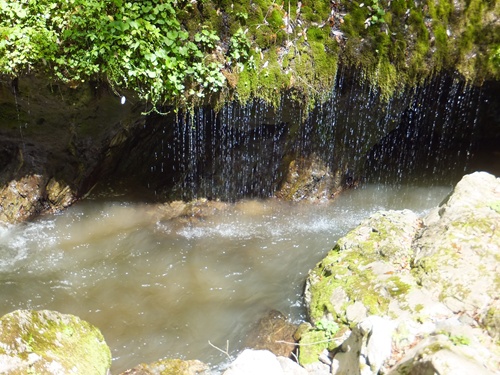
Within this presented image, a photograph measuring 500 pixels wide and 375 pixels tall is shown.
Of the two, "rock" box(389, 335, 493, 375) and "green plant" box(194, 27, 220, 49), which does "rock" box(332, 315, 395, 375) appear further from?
"green plant" box(194, 27, 220, 49)

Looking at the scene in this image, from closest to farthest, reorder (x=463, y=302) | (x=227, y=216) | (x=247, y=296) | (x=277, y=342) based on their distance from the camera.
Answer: (x=463, y=302)
(x=277, y=342)
(x=247, y=296)
(x=227, y=216)

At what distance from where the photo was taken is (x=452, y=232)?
380cm

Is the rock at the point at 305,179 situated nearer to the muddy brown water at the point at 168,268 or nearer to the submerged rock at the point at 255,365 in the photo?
the muddy brown water at the point at 168,268

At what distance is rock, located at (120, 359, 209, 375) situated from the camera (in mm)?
3160

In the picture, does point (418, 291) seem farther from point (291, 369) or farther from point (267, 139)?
point (267, 139)

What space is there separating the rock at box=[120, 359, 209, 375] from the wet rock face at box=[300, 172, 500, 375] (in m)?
1.24

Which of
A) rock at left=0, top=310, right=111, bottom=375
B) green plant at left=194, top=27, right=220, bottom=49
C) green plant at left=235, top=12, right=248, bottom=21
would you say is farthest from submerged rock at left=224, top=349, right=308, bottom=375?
green plant at left=235, top=12, right=248, bottom=21

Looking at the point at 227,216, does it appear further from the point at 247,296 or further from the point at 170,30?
the point at 170,30

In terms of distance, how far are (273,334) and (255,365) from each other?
4.58 feet

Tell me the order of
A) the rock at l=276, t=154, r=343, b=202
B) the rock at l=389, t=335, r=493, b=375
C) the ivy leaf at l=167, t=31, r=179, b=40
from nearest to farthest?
the rock at l=389, t=335, r=493, b=375 < the ivy leaf at l=167, t=31, r=179, b=40 < the rock at l=276, t=154, r=343, b=202

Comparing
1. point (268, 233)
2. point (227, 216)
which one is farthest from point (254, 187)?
point (268, 233)

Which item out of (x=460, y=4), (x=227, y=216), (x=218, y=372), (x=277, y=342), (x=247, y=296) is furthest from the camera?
(x=227, y=216)

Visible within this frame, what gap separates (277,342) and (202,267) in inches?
71.0

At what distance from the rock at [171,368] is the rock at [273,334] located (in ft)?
2.37
